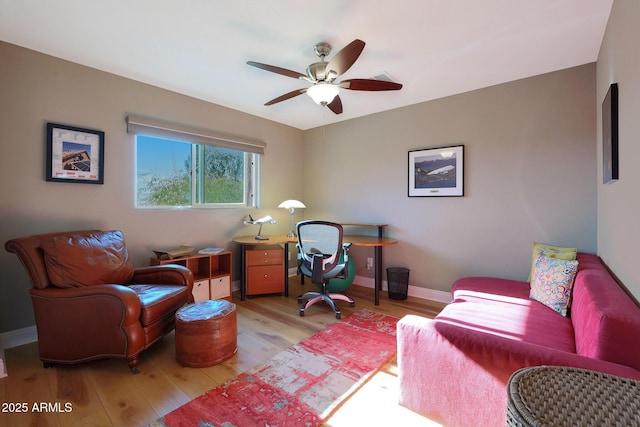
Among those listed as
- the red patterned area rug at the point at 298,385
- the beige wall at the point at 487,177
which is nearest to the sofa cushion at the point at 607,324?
the red patterned area rug at the point at 298,385

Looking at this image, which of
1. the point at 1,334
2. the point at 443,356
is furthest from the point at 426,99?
the point at 1,334

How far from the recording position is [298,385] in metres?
1.84

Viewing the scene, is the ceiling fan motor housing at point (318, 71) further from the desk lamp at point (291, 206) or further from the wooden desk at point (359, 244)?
the desk lamp at point (291, 206)

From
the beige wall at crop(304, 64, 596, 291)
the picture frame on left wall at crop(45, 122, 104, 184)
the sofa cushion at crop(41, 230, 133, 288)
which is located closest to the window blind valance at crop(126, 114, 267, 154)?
the picture frame on left wall at crop(45, 122, 104, 184)

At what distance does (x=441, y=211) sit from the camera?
133 inches

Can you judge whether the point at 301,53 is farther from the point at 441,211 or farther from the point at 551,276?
the point at 551,276

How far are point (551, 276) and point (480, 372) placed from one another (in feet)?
4.30

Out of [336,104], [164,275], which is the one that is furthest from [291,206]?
[164,275]

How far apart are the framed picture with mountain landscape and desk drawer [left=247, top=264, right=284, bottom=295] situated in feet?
6.59

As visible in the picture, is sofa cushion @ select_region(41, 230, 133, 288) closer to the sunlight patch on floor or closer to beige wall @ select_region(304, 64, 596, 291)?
the sunlight patch on floor

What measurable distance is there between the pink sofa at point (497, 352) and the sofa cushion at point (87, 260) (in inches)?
91.1

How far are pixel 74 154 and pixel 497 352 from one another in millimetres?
3467

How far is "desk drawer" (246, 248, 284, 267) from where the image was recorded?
355 centimetres

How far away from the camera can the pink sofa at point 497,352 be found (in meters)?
1.04
